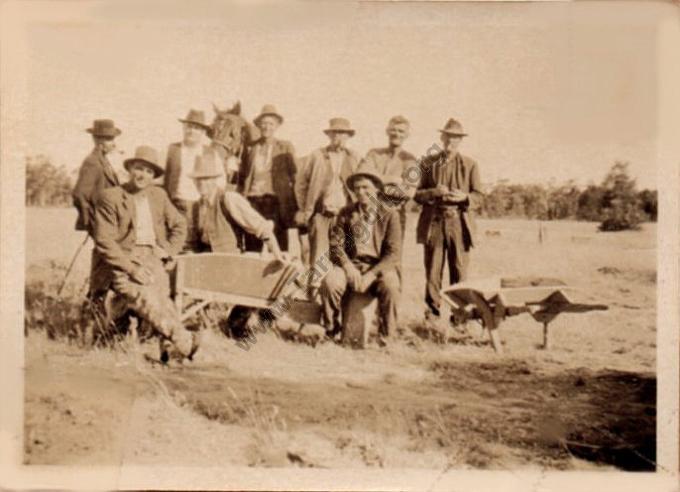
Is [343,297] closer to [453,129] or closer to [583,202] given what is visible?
[453,129]

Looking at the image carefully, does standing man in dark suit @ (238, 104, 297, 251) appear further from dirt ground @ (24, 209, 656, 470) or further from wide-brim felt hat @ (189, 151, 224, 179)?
dirt ground @ (24, 209, 656, 470)

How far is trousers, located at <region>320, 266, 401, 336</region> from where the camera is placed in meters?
4.28

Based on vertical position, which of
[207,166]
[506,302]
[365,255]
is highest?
[207,166]

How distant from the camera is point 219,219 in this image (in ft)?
14.1

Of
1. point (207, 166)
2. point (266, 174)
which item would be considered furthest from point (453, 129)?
point (207, 166)

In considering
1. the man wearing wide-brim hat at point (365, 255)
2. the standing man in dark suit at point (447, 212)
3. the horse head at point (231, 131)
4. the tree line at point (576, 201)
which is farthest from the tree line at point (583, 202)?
the horse head at point (231, 131)

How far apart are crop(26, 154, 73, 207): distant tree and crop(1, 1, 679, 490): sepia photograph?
0.01m

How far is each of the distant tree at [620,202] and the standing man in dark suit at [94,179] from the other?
2873mm

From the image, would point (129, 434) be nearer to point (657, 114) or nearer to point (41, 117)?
point (41, 117)

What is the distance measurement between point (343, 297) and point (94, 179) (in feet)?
5.26

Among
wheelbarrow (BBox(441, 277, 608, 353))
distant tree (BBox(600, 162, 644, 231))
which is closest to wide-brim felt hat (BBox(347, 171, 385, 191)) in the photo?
wheelbarrow (BBox(441, 277, 608, 353))

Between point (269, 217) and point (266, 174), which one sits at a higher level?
point (266, 174)

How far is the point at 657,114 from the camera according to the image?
4312mm

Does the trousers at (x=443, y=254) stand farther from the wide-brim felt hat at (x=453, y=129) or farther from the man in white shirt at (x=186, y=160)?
the man in white shirt at (x=186, y=160)
